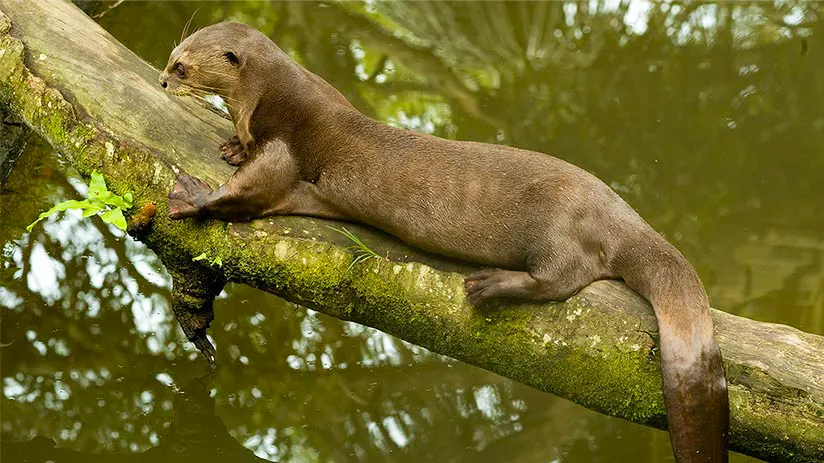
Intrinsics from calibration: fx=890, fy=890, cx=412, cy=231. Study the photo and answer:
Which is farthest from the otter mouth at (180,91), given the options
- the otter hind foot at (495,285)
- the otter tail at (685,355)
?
the otter tail at (685,355)

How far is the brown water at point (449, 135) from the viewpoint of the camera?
3.91 meters

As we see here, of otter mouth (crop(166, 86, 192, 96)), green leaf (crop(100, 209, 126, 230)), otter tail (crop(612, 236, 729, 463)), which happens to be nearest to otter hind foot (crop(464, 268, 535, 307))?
otter tail (crop(612, 236, 729, 463))

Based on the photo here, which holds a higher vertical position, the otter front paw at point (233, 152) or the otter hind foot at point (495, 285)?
the otter hind foot at point (495, 285)

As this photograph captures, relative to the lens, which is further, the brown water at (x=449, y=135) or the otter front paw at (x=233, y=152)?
the brown water at (x=449, y=135)

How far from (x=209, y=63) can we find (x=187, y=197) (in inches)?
20.4

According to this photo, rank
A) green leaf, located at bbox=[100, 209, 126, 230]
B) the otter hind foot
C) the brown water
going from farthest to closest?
the brown water < green leaf, located at bbox=[100, 209, 126, 230] < the otter hind foot

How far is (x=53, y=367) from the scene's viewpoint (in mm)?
3986

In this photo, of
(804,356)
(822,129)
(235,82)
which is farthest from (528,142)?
(804,356)

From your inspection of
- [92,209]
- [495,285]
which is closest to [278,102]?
[92,209]

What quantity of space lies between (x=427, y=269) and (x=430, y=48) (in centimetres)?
362

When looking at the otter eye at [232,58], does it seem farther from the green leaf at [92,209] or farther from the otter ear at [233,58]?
the green leaf at [92,209]

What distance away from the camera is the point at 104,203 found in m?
3.02

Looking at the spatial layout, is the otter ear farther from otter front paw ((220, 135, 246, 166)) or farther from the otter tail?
the otter tail

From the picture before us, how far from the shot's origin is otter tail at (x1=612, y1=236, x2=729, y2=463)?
8.11 feet
